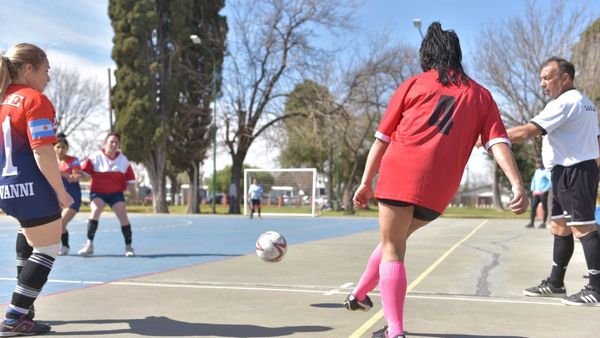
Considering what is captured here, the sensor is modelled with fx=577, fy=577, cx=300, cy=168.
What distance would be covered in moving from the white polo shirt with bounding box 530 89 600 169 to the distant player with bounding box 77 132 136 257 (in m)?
6.25

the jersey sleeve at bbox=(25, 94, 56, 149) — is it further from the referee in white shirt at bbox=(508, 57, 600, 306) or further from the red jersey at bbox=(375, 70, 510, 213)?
the referee in white shirt at bbox=(508, 57, 600, 306)

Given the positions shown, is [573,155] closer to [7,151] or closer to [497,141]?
[497,141]

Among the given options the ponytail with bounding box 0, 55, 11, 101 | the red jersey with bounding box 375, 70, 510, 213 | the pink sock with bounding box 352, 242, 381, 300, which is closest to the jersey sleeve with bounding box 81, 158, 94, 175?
the ponytail with bounding box 0, 55, 11, 101

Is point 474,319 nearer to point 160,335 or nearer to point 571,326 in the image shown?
point 571,326

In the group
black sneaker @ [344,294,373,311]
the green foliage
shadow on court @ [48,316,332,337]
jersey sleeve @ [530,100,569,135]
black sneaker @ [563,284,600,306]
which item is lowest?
shadow on court @ [48,316,332,337]

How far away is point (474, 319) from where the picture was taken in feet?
14.5

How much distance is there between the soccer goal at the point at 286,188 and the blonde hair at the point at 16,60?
26997 mm

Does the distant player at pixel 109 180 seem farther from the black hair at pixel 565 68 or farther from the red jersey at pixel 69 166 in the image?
the black hair at pixel 565 68

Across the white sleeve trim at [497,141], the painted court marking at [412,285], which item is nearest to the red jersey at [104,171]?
the painted court marking at [412,285]

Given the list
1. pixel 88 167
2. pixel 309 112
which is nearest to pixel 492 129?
pixel 88 167

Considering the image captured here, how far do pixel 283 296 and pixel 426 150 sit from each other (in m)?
2.56

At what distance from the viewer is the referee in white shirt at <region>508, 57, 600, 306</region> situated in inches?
203

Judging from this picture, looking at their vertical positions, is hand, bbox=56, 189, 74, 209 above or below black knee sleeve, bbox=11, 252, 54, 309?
above

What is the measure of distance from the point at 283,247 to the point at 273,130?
27.7 m
